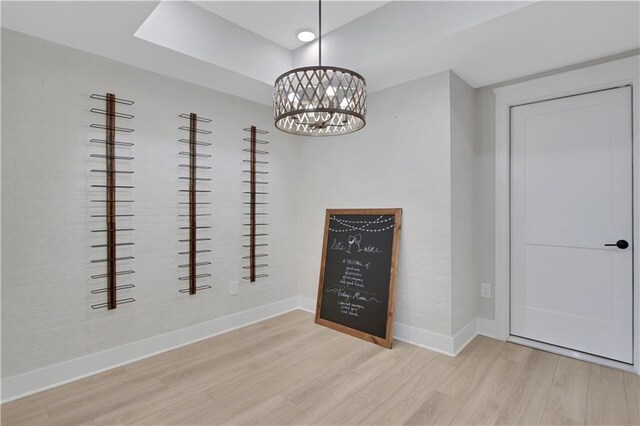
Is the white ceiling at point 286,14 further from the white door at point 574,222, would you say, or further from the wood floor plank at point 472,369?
the wood floor plank at point 472,369

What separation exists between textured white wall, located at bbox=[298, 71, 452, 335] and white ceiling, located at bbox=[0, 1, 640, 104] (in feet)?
0.79

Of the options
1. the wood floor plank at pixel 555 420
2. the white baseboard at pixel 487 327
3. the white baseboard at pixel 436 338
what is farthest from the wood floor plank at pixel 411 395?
the white baseboard at pixel 487 327

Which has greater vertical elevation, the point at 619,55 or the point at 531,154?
the point at 619,55

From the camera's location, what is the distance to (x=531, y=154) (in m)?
2.81

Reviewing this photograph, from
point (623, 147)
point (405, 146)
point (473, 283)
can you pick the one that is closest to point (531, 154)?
point (623, 147)

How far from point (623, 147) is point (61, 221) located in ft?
13.4

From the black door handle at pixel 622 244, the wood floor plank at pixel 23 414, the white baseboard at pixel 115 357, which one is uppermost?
the black door handle at pixel 622 244

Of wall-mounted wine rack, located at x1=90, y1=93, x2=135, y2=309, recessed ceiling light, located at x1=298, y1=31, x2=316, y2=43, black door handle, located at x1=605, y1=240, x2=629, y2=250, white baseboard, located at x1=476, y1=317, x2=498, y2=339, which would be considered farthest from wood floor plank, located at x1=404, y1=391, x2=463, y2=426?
Result: recessed ceiling light, located at x1=298, y1=31, x2=316, y2=43

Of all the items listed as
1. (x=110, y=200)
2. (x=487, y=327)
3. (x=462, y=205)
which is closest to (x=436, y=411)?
(x=487, y=327)

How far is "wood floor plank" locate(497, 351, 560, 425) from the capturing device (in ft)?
6.15

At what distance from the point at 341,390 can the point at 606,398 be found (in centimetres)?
166

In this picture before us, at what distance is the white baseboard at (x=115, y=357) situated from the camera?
2102mm

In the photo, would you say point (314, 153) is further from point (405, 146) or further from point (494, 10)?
point (494, 10)

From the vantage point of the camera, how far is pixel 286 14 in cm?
261
